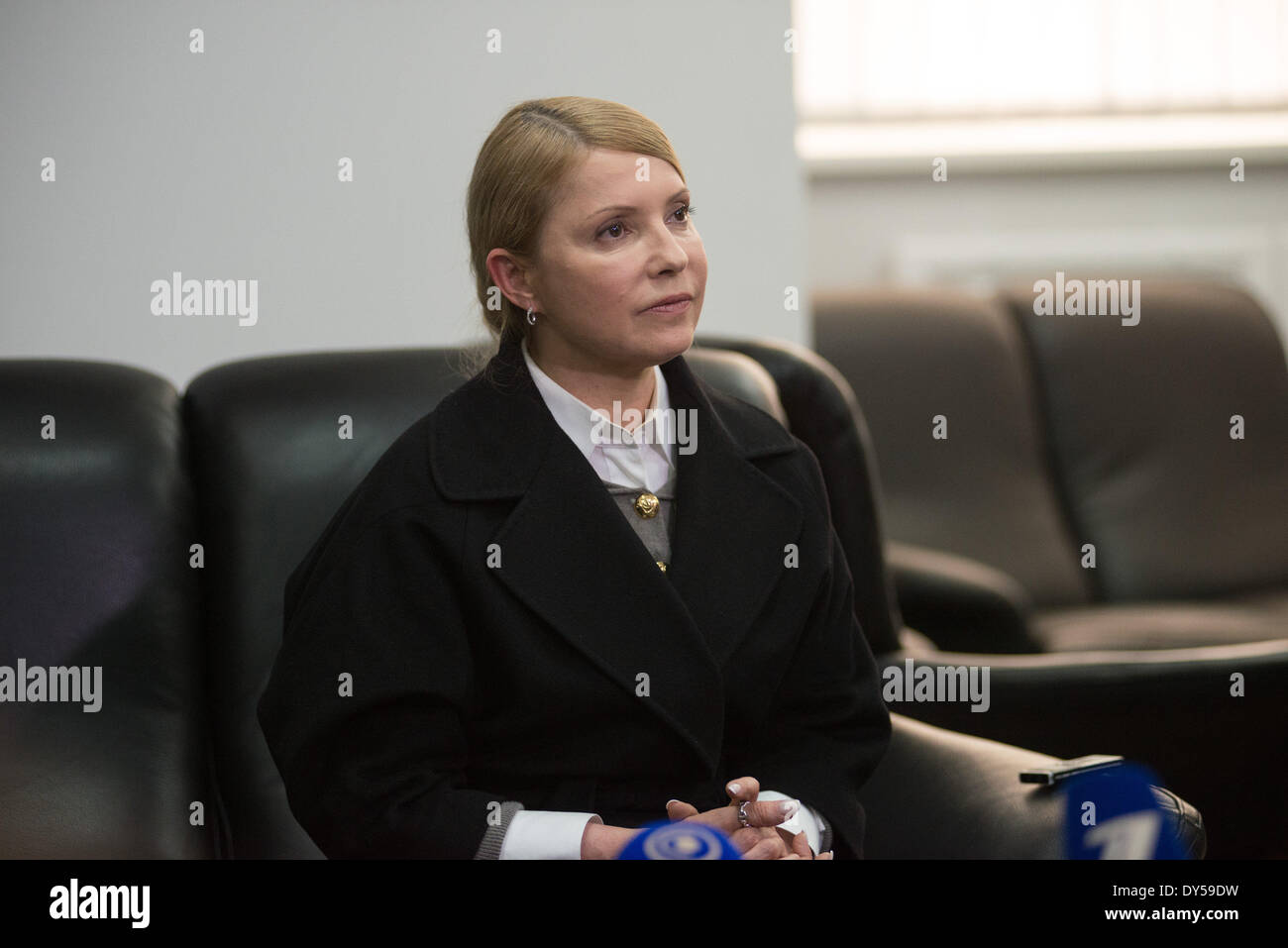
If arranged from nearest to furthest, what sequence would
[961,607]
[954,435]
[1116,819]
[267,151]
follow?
1. [1116,819]
2. [267,151]
3. [961,607]
4. [954,435]

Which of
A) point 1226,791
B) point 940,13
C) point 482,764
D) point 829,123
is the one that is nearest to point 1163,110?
point 940,13

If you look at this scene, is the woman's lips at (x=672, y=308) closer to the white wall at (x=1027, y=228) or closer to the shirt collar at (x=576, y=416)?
the shirt collar at (x=576, y=416)

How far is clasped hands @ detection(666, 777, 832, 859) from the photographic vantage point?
2.93 feet

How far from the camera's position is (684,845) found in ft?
2.42

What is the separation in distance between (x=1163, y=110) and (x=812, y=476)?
1848 millimetres

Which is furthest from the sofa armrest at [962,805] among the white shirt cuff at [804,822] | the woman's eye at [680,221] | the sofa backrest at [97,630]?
the sofa backrest at [97,630]

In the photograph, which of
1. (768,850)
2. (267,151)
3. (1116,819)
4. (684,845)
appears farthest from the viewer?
(267,151)

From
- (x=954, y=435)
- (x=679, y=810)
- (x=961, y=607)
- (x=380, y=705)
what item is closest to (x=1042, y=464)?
(x=954, y=435)

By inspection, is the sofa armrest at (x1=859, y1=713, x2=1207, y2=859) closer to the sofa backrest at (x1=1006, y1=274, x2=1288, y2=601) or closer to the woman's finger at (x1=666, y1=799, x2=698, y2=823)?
the woman's finger at (x1=666, y1=799, x2=698, y2=823)

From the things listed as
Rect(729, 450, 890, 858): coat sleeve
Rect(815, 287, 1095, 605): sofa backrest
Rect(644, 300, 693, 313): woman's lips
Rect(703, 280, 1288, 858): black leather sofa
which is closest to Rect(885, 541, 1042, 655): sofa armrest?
Rect(703, 280, 1288, 858): black leather sofa

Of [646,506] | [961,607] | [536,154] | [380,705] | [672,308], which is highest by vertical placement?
[536,154]

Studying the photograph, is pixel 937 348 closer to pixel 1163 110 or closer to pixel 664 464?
pixel 1163 110

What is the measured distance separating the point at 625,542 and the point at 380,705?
0.70ft

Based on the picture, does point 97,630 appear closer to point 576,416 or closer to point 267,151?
point 576,416
